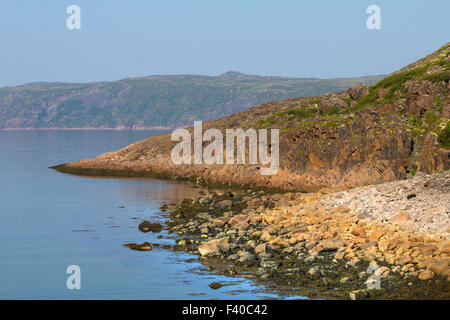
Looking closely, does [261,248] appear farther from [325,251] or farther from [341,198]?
[341,198]

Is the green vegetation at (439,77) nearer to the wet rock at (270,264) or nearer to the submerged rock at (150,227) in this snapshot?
the submerged rock at (150,227)

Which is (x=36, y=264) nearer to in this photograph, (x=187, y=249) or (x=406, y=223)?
(x=187, y=249)

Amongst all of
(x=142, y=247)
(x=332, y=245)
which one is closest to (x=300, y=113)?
(x=142, y=247)

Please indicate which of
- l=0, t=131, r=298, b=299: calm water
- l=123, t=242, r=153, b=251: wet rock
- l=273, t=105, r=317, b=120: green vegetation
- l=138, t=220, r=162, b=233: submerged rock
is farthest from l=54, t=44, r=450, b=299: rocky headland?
l=0, t=131, r=298, b=299: calm water

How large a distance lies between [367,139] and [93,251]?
1178 inches

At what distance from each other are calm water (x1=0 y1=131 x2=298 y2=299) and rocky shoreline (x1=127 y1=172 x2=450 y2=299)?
5.07ft

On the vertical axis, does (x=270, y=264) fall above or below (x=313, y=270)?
below

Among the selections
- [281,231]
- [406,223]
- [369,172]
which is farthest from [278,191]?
[406,223]

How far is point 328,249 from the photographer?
87.8 feet

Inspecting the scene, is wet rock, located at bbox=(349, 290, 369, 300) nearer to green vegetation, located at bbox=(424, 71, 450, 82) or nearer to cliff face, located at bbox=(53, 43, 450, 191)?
cliff face, located at bbox=(53, 43, 450, 191)

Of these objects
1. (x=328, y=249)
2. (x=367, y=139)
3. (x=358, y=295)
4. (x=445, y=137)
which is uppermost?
(x=445, y=137)

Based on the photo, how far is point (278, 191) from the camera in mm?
52719

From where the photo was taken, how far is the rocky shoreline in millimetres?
21859
